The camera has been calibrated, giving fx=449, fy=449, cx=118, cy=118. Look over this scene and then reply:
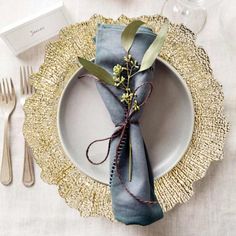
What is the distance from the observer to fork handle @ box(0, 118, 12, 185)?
2.34 ft

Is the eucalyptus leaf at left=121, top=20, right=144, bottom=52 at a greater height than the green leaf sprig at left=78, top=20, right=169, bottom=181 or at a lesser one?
greater

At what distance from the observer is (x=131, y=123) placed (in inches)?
24.2

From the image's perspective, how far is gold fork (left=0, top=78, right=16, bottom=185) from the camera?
0.71 meters

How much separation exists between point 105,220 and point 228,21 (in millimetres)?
380

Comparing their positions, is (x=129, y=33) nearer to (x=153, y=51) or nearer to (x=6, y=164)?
(x=153, y=51)

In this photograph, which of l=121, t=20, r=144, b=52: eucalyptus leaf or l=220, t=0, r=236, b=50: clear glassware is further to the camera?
l=220, t=0, r=236, b=50: clear glassware

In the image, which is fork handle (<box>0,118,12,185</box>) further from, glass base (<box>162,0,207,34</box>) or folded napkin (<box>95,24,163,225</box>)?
glass base (<box>162,0,207,34</box>)

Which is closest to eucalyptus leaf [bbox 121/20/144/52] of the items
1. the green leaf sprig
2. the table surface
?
the green leaf sprig

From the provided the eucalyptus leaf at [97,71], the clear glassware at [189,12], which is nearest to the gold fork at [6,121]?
the eucalyptus leaf at [97,71]

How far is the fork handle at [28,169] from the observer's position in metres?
0.71

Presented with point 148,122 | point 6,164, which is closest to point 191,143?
point 148,122

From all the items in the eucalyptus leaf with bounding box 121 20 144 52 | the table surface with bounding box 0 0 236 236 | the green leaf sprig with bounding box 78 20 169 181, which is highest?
the eucalyptus leaf with bounding box 121 20 144 52

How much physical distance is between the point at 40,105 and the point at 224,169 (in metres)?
0.30

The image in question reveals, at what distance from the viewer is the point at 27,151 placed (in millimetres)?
709
